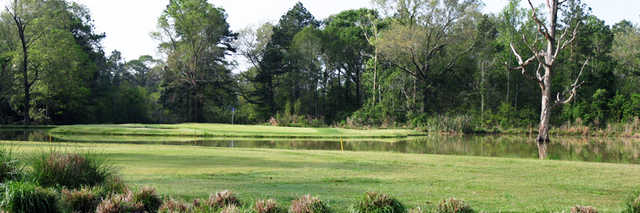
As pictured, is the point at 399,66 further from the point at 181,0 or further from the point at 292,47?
the point at 181,0

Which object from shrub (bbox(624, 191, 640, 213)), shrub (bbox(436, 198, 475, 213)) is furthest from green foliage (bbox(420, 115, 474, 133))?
shrub (bbox(436, 198, 475, 213))

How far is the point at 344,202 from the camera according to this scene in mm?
6090

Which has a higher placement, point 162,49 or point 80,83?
point 162,49

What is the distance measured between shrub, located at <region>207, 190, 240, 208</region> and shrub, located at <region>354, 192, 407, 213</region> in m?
1.49

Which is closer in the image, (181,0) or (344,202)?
(344,202)

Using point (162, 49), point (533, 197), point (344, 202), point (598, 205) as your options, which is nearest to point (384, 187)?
point (344, 202)

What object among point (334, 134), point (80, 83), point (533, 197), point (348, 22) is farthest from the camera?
point (348, 22)

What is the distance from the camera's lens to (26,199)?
5379 millimetres

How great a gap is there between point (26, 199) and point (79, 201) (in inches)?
21.5

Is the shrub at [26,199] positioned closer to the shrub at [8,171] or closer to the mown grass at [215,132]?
the shrub at [8,171]

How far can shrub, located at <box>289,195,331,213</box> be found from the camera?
17.0 ft

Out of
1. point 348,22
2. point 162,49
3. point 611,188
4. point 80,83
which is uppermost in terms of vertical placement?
point 348,22

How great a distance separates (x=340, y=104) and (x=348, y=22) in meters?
9.92

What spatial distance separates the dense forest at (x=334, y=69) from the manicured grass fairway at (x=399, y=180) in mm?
25606
